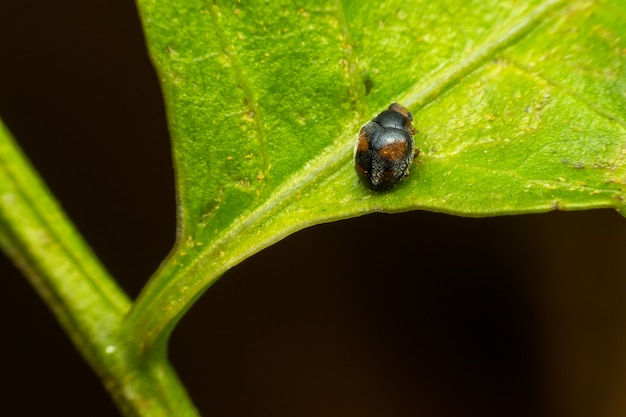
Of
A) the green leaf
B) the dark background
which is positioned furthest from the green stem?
the dark background

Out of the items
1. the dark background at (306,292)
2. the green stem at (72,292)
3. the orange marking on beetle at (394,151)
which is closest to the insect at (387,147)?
the orange marking on beetle at (394,151)

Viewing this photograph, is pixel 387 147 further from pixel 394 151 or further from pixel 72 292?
pixel 72 292

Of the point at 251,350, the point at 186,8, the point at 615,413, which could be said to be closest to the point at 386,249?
the point at 251,350

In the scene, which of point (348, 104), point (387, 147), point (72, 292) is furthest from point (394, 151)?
point (72, 292)

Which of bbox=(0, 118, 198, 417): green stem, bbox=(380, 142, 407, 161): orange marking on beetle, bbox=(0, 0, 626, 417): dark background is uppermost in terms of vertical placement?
bbox=(0, 0, 626, 417): dark background

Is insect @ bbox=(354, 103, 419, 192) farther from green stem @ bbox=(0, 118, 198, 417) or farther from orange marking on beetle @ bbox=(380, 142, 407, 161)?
green stem @ bbox=(0, 118, 198, 417)

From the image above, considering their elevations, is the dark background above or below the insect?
above

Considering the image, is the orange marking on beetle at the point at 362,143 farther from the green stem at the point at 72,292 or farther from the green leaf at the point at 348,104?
the green stem at the point at 72,292
